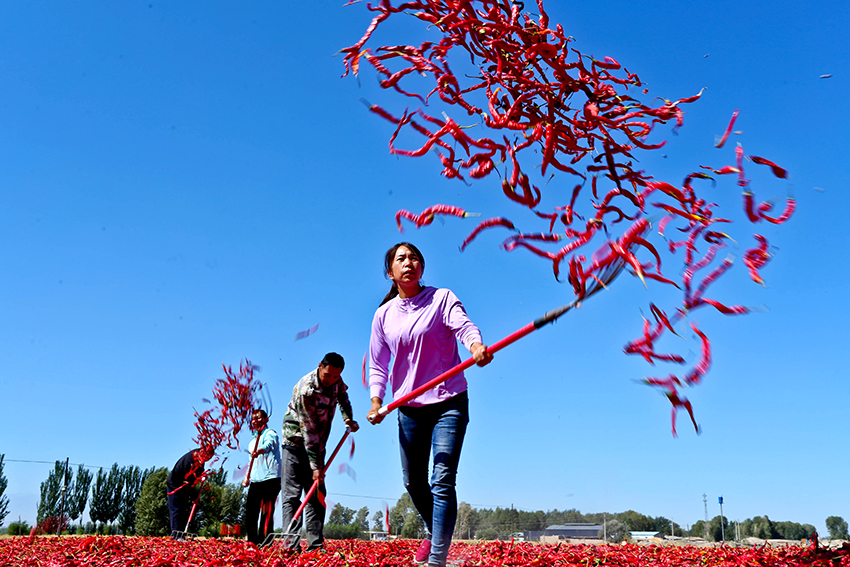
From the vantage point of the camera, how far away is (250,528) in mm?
6422

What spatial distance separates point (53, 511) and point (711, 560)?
29.7 meters

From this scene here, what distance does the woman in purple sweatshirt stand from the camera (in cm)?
329

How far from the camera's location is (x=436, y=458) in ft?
11.0

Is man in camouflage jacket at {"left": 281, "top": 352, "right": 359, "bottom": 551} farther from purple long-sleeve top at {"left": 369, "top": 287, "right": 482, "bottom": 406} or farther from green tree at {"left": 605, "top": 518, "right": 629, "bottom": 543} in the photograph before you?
green tree at {"left": 605, "top": 518, "right": 629, "bottom": 543}

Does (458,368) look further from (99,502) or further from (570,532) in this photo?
(99,502)

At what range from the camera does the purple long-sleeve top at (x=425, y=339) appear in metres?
3.47

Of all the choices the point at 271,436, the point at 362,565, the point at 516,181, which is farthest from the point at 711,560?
the point at 271,436

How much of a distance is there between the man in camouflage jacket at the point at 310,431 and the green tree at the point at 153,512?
1428 cm

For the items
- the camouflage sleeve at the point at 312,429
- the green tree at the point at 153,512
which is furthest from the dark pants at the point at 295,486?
the green tree at the point at 153,512

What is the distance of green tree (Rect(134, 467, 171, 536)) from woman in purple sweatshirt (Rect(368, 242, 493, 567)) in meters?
16.2

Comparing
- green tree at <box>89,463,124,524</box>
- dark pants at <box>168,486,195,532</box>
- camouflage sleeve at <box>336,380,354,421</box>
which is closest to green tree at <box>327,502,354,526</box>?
dark pants at <box>168,486,195,532</box>

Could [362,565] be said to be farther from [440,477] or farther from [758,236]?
[758,236]

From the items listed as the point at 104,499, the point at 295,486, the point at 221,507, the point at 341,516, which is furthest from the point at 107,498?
the point at 295,486

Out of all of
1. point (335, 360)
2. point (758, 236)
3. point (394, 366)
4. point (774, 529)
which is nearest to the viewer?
point (758, 236)
